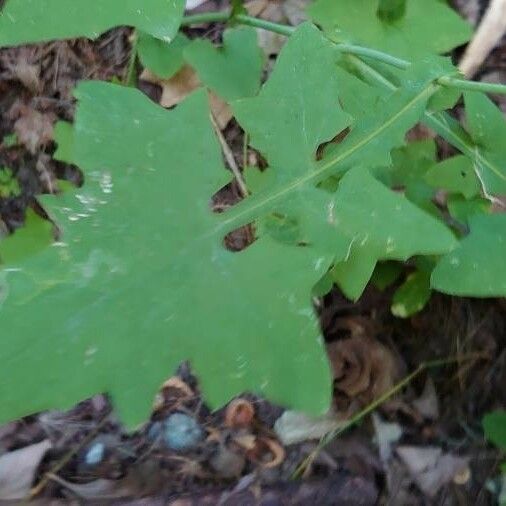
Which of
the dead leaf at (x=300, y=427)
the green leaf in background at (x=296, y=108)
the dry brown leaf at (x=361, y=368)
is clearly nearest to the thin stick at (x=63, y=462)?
the dead leaf at (x=300, y=427)

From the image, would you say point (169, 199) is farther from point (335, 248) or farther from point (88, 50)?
point (88, 50)

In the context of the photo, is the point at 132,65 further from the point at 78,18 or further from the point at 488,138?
the point at 488,138

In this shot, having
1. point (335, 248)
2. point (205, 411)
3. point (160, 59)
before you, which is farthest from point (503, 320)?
point (160, 59)

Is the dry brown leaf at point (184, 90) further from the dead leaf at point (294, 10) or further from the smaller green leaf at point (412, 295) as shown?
Result: the smaller green leaf at point (412, 295)

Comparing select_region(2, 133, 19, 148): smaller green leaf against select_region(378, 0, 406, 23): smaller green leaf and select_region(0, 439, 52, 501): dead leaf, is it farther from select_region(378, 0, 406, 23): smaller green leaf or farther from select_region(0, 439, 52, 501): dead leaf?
select_region(378, 0, 406, 23): smaller green leaf

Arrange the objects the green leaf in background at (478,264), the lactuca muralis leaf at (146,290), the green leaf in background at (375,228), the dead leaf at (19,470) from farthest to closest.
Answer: the dead leaf at (19,470), the green leaf in background at (478,264), the green leaf in background at (375,228), the lactuca muralis leaf at (146,290)

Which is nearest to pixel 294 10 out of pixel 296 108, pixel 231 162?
pixel 231 162
